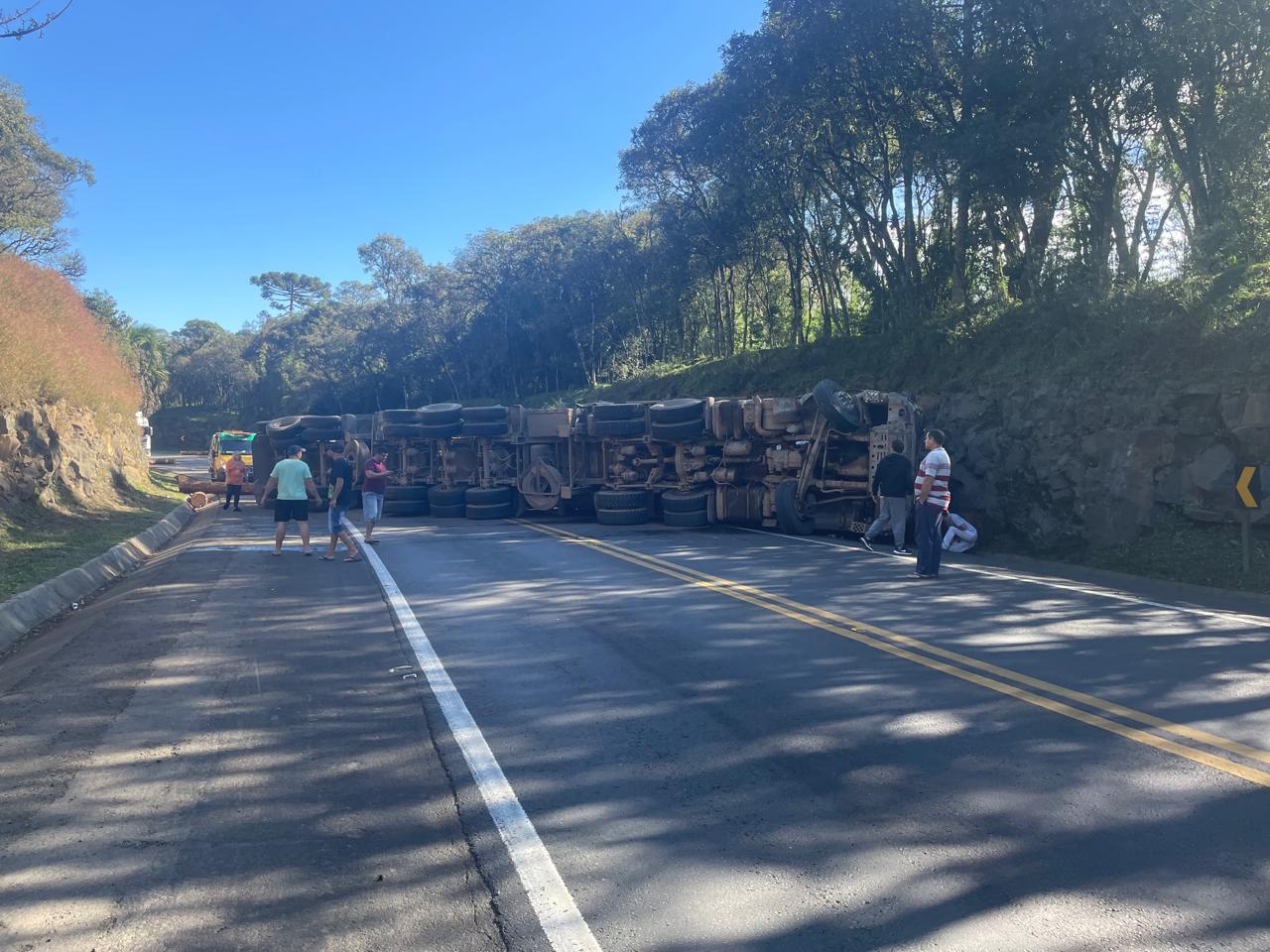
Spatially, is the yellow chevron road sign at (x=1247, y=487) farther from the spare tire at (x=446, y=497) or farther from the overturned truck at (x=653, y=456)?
the spare tire at (x=446, y=497)

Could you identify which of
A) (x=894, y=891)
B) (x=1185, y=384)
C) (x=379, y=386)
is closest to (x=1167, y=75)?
(x=1185, y=384)

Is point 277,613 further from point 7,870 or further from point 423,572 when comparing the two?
point 7,870

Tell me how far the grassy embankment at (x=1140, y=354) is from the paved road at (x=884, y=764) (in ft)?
10.3

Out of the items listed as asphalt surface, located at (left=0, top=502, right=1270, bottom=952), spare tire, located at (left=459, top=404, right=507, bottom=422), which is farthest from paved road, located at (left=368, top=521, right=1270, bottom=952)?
spare tire, located at (left=459, top=404, right=507, bottom=422)

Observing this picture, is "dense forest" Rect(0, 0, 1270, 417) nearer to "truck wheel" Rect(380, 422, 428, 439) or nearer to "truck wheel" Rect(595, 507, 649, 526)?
"truck wheel" Rect(595, 507, 649, 526)

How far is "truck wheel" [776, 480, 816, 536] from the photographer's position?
16.6 meters

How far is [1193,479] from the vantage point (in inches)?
517

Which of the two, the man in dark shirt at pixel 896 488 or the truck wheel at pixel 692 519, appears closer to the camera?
the man in dark shirt at pixel 896 488

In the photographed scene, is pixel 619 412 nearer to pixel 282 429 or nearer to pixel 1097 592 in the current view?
pixel 282 429

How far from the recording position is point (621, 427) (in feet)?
64.1

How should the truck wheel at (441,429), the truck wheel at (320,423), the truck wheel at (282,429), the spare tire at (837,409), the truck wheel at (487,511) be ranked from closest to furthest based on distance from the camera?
the spare tire at (837,409) → the truck wheel at (487,511) → the truck wheel at (441,429) → the truck wheel at (282,429) → the truck wheel at (320,423)

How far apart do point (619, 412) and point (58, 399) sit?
12295 millimetres

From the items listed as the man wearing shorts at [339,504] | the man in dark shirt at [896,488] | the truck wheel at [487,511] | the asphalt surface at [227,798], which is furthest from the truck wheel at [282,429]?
the man in dark shirt at [896,488]

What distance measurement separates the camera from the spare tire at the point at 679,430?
18422mm
